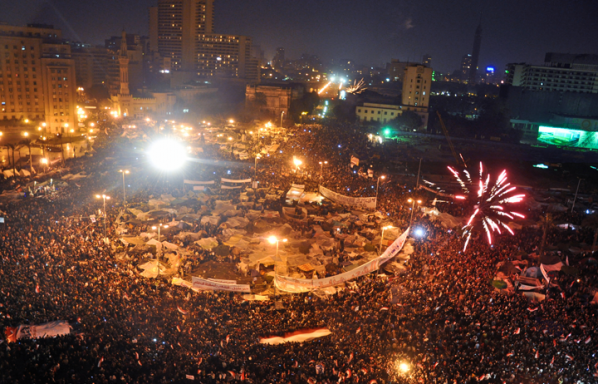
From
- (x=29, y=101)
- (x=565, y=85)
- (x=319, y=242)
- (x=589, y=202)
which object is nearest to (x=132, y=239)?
(x=319, y=242)

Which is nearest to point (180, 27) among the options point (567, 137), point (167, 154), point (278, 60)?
point (278, 60)

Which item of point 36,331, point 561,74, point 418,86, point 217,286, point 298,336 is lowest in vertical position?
point 36,331

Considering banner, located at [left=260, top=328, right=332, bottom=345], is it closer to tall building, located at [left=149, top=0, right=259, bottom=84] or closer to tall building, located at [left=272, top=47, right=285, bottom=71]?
tall building, located at [left=149, top=0, right=259, bottom=84]

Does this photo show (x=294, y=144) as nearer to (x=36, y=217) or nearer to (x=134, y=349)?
(x=36, y=217)

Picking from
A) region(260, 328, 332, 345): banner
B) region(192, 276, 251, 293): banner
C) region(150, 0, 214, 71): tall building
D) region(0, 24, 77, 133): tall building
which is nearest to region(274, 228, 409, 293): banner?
region(192, 276, 251, 293): banner

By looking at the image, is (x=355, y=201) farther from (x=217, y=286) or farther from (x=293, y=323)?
(x=293, y=323)

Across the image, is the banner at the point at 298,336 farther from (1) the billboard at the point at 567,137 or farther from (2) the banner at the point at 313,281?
(1) the billboard at the point at 567,137

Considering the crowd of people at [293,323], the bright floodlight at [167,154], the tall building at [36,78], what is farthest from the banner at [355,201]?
the tall building at [36,78]

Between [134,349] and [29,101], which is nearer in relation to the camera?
[134,349]
